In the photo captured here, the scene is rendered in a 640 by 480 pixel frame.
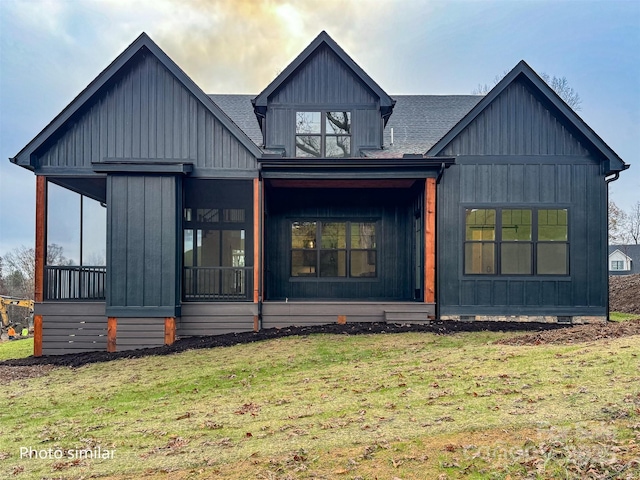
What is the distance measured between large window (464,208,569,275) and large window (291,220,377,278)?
3.12 m

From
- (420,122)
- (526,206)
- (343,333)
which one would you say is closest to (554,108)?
(526,206)

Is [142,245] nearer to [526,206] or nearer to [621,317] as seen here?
[526,206]

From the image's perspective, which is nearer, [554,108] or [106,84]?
[106,84]

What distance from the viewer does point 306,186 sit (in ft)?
39.1

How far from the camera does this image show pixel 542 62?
44000 mm

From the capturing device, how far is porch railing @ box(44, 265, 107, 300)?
10062 mm

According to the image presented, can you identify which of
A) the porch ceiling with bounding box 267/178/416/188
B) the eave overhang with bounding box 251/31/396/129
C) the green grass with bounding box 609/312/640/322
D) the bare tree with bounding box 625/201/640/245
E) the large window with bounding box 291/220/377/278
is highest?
the eave overhang with bounding box 251/31/396/129

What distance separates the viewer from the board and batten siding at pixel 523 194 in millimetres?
10445

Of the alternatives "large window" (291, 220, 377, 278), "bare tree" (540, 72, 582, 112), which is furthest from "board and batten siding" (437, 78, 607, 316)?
"bare tree" (540, 72, 582, 112)

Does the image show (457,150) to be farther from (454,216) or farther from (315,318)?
(315,318)

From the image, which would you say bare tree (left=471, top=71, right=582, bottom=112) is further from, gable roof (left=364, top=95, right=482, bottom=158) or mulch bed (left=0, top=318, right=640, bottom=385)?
mulch bed (left=0, top=318, right=640, bottom=385)

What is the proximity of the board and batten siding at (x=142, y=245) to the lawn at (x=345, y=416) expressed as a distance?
188 centimetres

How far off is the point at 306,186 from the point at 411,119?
4401 mm

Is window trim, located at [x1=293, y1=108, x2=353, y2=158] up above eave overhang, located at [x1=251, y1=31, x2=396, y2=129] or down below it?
below
